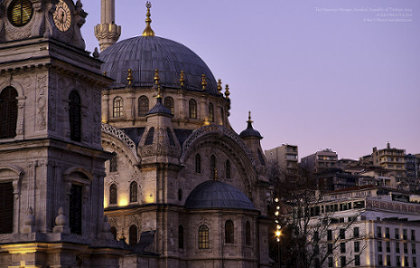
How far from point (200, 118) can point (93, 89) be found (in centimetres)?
2404

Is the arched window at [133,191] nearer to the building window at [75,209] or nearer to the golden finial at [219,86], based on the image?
the golden finial at [219,86]

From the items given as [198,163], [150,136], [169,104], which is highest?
[169,104]

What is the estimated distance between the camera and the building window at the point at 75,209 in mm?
38531

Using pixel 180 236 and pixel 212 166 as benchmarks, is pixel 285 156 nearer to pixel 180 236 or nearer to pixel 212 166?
pixel 212 166

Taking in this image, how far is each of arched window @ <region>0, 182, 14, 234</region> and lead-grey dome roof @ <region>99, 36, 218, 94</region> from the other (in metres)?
27.2

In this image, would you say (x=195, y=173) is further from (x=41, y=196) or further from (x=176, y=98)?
(x=41, y=196)

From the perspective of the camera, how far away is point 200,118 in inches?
2547

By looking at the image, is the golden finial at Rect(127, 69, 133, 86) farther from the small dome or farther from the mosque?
the small dome

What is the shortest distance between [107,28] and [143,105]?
20256 millimetres

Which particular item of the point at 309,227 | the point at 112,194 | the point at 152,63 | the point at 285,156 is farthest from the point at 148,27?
the point at 285,156

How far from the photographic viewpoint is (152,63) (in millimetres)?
65938

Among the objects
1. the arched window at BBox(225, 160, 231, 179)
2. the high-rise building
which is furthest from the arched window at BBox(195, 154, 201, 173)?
the high-rise building

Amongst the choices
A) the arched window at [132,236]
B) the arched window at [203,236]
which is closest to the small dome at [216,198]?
the arched window at [203,236]

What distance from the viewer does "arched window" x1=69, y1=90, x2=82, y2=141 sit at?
3947 cm
